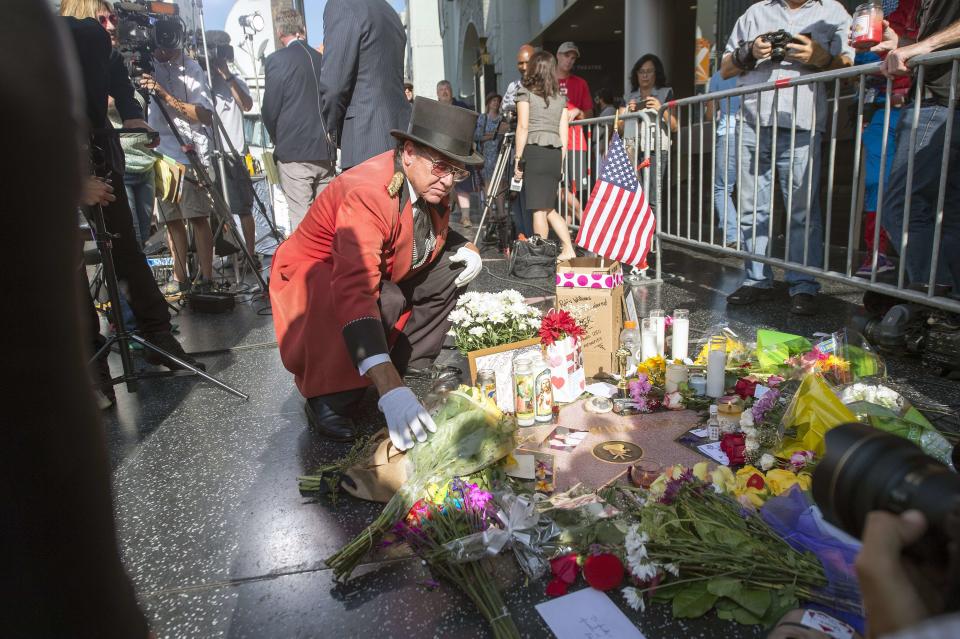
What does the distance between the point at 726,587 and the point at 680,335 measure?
1.85 metres

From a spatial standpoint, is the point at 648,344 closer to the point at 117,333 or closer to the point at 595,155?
the point at 117,333

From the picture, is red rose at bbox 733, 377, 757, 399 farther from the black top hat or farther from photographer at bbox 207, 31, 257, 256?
photographer at bbox 207, 31, 257, 256

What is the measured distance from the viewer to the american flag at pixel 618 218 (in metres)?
4.45

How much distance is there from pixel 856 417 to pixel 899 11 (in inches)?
108

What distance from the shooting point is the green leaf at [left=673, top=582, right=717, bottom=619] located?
5.57 ft

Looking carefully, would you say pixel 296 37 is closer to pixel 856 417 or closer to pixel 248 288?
pixel 248 288

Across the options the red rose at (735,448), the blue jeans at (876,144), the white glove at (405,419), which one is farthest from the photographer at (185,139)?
the blue jeans at (876,144)

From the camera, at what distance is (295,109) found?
556 centimetres

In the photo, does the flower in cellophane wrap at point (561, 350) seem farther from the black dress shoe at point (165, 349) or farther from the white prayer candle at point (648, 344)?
the black dress shoe at point (165, 349)

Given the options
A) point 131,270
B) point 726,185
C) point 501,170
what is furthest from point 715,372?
point 501,170

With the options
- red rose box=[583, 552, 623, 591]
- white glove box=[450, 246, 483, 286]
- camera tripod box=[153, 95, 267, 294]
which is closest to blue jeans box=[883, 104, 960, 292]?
white glove box=[450, 246, 483, 286]

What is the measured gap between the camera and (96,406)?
77 cm

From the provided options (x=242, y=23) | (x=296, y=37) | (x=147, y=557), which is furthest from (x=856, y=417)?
(x=242, y=23)

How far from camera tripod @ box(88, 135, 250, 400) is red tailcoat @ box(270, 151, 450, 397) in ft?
2.46
